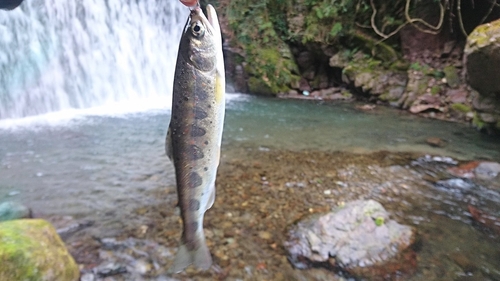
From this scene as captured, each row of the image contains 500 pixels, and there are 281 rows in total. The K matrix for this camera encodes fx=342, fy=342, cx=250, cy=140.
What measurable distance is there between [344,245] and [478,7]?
1010 centimetres

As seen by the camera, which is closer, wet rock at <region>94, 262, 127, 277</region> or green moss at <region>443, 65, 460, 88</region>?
wet rock at <region>94, 262, 127, 277</region>

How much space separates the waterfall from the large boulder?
8305mm

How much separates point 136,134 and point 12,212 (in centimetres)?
368

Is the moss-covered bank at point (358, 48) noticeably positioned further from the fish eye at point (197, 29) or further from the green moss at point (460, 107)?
the fish eye at point (197, 29)

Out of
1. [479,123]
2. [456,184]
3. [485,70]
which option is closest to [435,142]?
[479,123]

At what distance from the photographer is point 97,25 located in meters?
11.0

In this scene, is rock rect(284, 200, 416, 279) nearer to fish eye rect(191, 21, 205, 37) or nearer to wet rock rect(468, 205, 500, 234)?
wet rock rect(468, 205, 500, 234)

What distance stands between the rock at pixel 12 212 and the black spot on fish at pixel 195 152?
264 centimetres

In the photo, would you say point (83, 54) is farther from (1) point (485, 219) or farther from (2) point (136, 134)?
(1) point (485, 219)

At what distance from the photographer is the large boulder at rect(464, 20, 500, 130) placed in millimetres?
5789

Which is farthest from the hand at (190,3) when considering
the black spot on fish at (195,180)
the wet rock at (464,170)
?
the wet rock at (464,170)

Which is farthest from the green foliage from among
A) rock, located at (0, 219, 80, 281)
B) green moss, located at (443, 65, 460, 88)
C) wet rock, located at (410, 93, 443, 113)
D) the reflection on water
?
rock, located at (0, 219, 80, 281)

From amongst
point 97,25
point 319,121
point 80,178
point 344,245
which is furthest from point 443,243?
point 97,25

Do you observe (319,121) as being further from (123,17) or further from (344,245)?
(123,17)
